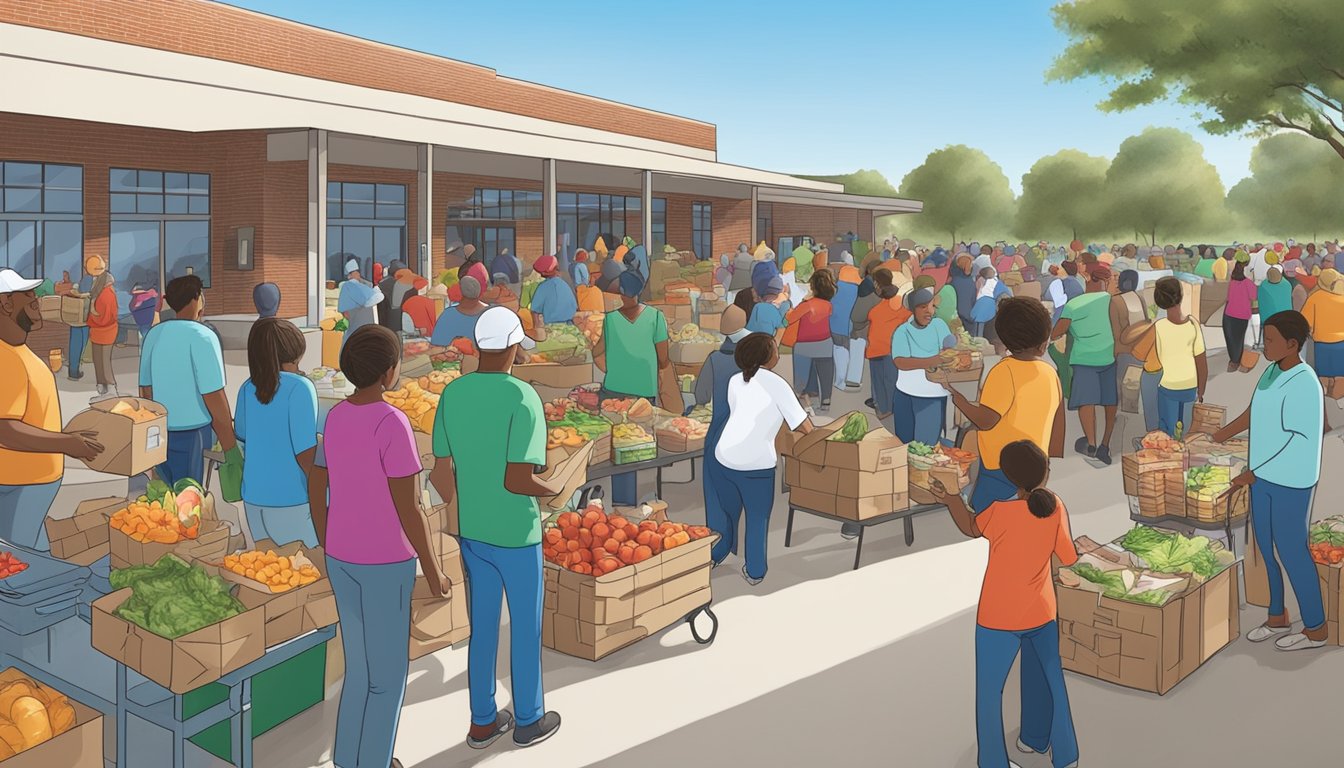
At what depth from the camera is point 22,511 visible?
5699mm

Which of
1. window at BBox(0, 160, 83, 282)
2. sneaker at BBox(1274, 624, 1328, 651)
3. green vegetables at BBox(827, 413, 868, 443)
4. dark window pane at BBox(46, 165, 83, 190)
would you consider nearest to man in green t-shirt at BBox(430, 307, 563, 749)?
green vegetables at BBox(827, 413, 868, 443)

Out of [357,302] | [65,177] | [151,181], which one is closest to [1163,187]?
[151,181]

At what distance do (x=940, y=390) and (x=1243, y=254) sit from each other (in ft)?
67.6

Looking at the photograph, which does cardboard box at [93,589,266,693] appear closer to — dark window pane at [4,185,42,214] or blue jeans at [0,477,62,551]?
blue jeans at [0,477,62,551]

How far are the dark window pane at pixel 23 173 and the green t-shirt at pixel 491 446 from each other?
1846cm

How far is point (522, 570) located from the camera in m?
4.99

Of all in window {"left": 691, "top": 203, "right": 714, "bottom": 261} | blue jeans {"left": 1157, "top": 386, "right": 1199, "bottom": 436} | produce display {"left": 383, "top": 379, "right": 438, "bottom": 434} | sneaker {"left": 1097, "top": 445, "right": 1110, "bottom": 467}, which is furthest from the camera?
window {"left": 691, "top": 203, "right": 714, "bottom": 261}

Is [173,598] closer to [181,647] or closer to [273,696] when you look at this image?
[181,647]

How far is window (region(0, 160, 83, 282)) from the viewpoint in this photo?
19.7 meters

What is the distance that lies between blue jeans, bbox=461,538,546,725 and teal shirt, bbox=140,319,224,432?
2.77 metres

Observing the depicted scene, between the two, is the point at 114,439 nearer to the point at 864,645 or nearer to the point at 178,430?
the point at 178,430

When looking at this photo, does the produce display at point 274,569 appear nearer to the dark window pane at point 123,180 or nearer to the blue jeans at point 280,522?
the blue jeans at point 280,522

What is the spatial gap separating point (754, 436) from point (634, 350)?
238cm

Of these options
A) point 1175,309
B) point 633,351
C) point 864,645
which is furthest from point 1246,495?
point 633,351
